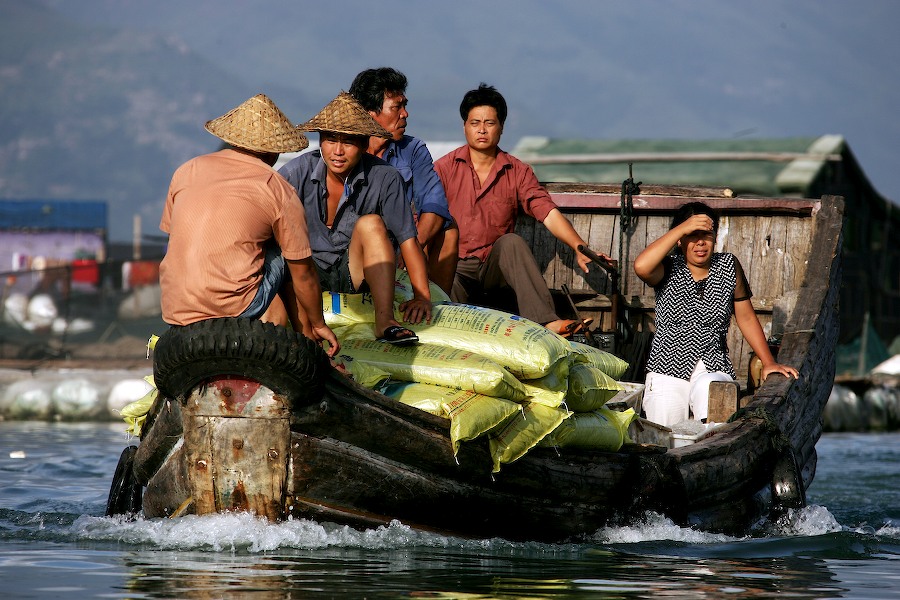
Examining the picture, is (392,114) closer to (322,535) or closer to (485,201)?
(485,201)

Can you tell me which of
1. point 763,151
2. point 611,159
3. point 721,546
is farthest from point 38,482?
point 763,151

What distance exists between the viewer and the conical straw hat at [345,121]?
5.34 metres

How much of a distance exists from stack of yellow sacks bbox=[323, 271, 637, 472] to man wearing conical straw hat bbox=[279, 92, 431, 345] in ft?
0.56

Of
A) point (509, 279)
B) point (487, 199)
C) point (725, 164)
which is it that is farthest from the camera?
point (725, 164)

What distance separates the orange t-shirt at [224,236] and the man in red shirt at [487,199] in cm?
257

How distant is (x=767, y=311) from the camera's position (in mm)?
7961

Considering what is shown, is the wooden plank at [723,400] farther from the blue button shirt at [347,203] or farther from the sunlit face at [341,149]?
the sunlit face at [341,149]

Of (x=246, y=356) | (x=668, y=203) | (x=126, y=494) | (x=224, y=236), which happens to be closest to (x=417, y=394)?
→ (x=246, y=356)

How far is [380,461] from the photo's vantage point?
180 inches

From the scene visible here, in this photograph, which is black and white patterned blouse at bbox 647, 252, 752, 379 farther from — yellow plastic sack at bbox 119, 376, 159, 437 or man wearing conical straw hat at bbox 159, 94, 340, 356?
yellow plastic sack at bbox 119, 376, 159, 437

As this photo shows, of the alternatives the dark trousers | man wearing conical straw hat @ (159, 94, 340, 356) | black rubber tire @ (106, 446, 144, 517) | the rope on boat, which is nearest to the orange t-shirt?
man wearing conical straw hat @ (159, 94, 340, 356)

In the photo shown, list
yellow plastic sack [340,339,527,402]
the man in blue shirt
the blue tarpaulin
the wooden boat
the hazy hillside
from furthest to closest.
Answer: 1. the hazy hillside
2. the blue tarpaulin
3. the man in blue shirt
4. yellow plastic sack [340,339,527,402]
5. the wooden boat

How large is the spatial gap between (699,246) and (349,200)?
6.98ft

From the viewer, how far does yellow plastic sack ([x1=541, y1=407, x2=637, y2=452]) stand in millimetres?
5109
